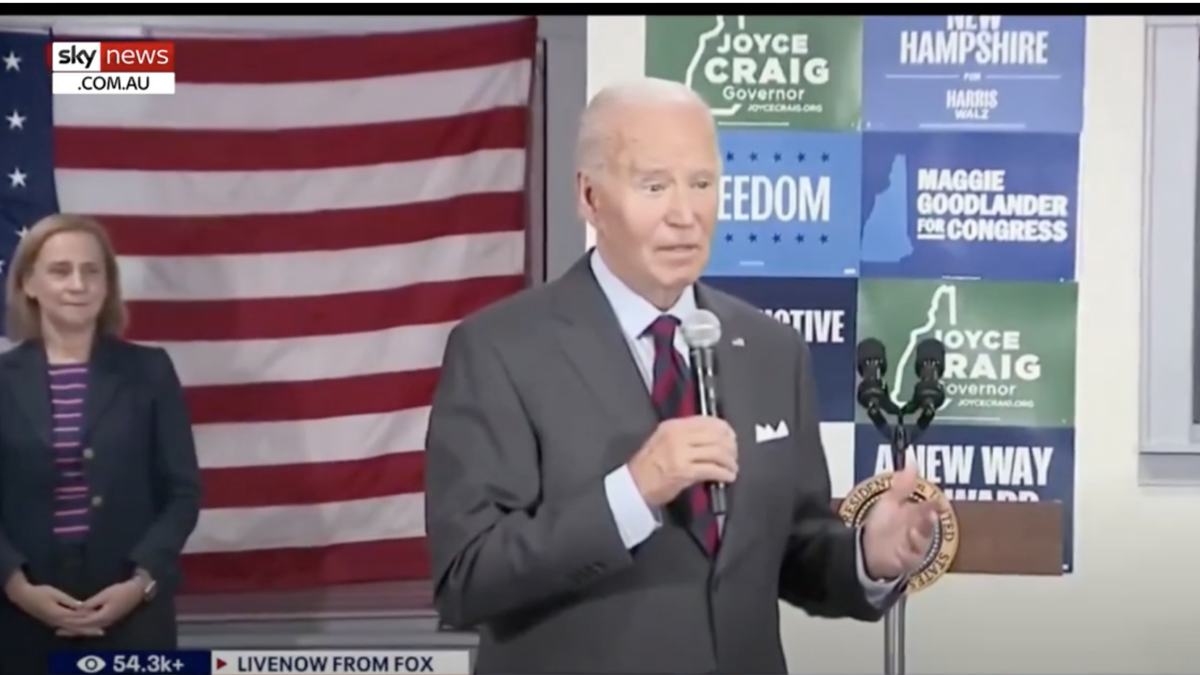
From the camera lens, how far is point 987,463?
7.45 ft

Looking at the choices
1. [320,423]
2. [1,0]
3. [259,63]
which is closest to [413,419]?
[320,423]


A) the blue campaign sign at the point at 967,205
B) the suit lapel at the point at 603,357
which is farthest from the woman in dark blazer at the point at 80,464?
the blue campaign sign at the point at 967,205

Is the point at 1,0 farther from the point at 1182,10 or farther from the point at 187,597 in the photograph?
the point at 1182,10

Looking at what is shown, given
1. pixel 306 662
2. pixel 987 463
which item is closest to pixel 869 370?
pixel 987 463

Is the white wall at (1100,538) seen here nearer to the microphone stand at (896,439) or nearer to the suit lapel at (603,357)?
the microphone stand at (896,439)

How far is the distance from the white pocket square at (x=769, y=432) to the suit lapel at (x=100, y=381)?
1076 millimetres

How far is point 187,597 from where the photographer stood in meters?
2.32

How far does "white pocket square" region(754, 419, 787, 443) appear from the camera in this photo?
1735mm

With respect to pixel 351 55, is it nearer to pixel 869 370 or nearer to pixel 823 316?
pixel 823 316

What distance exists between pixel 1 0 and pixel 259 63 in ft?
1.38

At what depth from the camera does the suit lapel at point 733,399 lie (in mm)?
1686

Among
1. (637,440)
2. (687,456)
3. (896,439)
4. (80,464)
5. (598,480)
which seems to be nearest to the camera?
(687,456)

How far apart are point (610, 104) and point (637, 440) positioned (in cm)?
40

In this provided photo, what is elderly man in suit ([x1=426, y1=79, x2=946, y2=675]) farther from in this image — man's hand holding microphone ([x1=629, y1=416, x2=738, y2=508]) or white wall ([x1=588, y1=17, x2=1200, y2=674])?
white wall ([x1=588, y1=17, x2=1200, y2=674])
